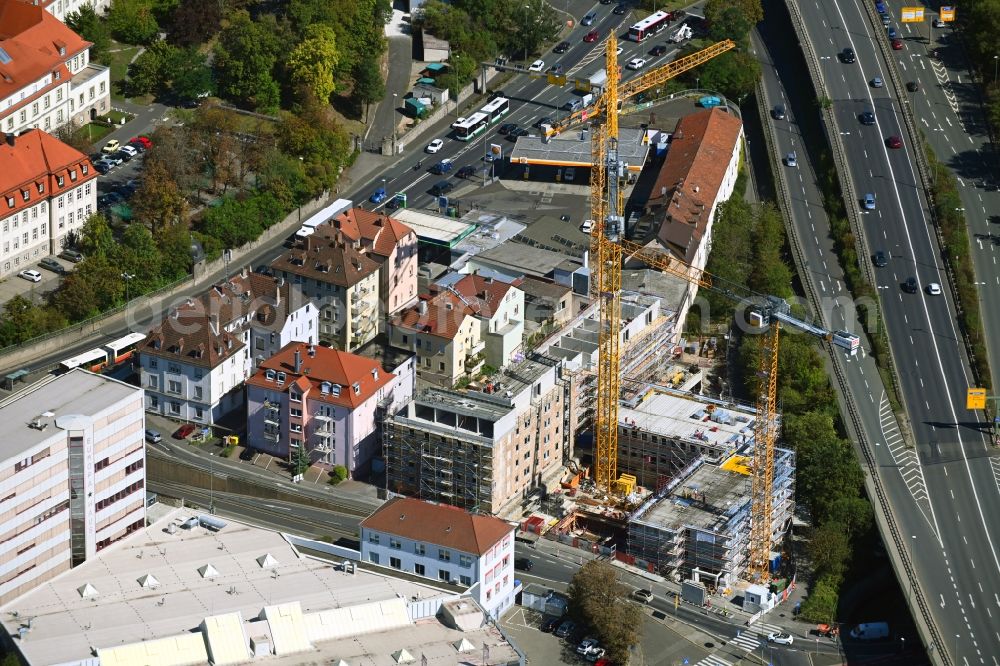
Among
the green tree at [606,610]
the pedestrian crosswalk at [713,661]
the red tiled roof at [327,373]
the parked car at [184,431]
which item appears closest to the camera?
the green tree at [606,610]

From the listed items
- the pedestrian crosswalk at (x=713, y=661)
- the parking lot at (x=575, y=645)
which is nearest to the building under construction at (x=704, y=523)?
the parking lot at (x=575, y=645)

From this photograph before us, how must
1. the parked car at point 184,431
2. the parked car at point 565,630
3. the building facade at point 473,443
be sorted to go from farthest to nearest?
1. the parked car at point 184,431
2. the building facade at point 473,443
3. the parked car at point 565,630

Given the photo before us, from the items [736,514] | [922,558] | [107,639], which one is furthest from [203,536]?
[922,558]

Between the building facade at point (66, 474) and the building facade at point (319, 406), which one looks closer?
the building facade at point (66, 474)

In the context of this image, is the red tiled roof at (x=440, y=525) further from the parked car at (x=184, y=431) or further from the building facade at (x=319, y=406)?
the parked car at (x=184, y=431)

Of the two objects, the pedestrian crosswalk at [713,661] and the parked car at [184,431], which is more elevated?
the parked car at [184,431]

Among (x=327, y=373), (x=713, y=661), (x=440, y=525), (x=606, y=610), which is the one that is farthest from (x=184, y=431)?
(x=713, y=661)
